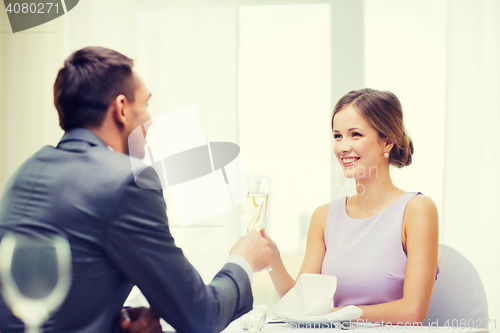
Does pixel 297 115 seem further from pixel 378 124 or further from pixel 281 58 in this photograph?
pixel 378 124

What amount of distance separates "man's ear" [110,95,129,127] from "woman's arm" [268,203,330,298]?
727 millimetres

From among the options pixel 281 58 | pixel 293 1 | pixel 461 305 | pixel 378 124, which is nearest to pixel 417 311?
pixel 461 305

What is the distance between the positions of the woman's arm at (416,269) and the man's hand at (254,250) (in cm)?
38

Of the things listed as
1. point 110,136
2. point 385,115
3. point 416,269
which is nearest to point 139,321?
point 110,136

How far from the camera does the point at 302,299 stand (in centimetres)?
105

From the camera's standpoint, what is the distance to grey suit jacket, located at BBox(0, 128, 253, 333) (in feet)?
2.48

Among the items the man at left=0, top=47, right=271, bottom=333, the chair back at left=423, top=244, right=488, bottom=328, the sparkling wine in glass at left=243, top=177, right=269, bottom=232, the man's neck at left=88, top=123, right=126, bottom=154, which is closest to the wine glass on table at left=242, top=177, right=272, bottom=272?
the sparkling wine in glass at left=243, top=177, right=269, bottom=232

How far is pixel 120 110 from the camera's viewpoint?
0.92 m

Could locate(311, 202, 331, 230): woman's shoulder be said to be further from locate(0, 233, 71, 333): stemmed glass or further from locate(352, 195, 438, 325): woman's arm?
locate(0, 233, 71, 333): stemmed glass

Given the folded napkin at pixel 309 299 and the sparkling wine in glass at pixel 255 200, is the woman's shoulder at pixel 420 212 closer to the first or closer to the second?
the folded napkin at pixel 309 299

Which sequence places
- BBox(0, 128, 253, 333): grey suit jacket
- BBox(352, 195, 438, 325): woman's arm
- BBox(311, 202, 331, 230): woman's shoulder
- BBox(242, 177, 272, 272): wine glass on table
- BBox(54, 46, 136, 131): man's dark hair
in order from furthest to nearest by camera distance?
BBox(311, 202, 331, 230): woman's shoulder
BBox(352, 195, 438, 325): woman's arm
BBox(242, 177, 272, 272): wine glass on table
BBox(54, 46, 136, 131): man's dark hair
BBox(0, 128, 253, 333): grey suit jacket

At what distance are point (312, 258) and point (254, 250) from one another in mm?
650

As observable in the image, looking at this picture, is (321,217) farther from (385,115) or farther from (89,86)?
(89,86)

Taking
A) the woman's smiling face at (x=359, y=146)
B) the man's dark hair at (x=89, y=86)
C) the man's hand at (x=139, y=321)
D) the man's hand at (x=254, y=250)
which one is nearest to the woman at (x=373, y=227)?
the woman's smiling face at (x=359, y=146)
